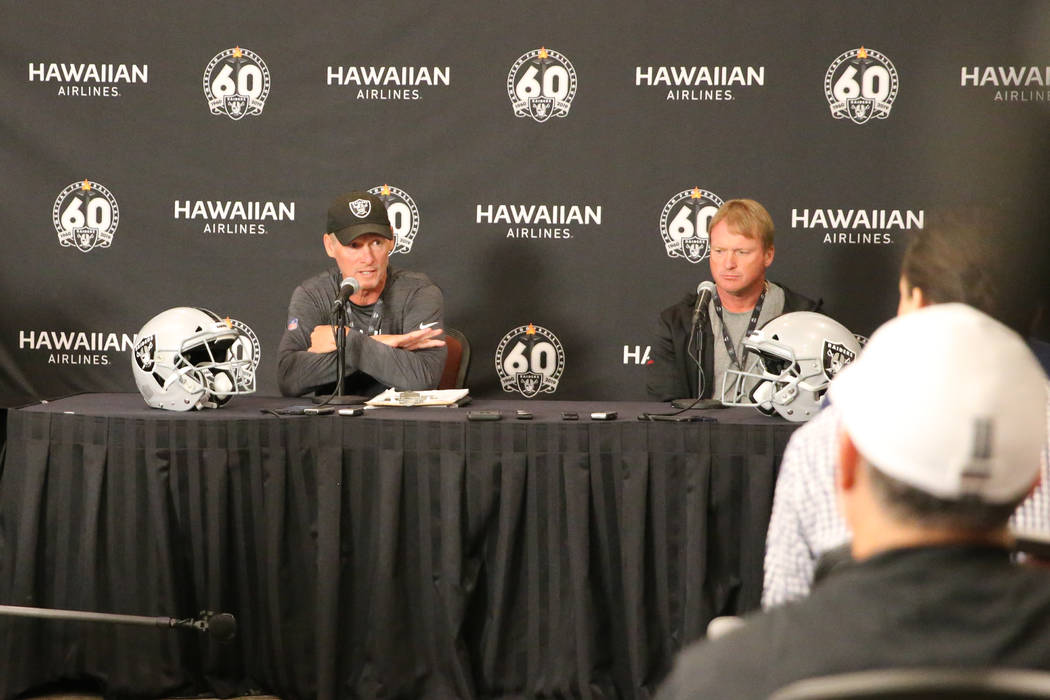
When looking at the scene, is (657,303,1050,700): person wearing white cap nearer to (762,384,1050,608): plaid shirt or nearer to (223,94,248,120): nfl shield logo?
(762,384,1050,608): plaid shirt

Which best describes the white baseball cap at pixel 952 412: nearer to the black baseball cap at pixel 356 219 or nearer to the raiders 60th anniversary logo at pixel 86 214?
the black baseball cap at pixel 356 219

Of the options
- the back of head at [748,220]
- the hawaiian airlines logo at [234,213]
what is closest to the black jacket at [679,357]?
the back of head at [748,220]

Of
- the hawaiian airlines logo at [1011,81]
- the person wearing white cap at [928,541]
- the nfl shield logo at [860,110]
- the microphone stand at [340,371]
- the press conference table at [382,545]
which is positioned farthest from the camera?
the nfl shield logo at [860,110]

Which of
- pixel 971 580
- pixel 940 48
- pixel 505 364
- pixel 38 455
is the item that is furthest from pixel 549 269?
pixel 971 580

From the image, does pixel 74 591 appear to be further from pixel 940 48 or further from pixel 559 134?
pixel 940 48

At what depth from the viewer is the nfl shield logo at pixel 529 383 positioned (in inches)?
207

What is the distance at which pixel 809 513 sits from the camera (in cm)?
189

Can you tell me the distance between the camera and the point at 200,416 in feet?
11.5

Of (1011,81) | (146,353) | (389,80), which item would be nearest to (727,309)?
(1011,81)

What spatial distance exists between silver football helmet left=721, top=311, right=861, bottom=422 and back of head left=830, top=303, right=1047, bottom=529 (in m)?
2.31

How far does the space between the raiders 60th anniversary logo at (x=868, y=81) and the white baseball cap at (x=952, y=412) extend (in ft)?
13.9

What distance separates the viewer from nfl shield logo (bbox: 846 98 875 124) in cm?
503

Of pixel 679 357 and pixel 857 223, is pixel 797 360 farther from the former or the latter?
pixel 857 223

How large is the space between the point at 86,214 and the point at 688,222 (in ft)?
9.40
